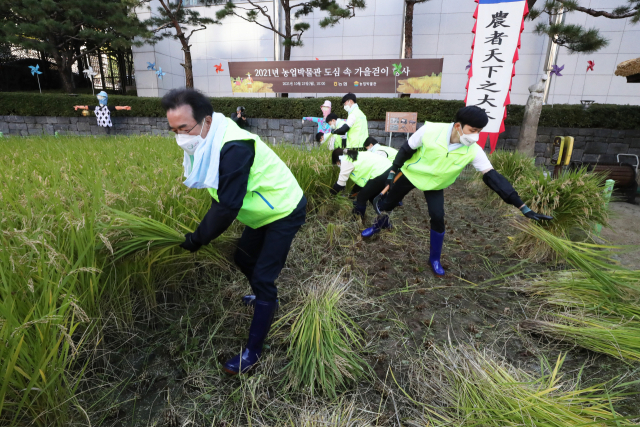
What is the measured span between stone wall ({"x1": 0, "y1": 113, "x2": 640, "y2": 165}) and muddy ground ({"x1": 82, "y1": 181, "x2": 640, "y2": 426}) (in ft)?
11.7

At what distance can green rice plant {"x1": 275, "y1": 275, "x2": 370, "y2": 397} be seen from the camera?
1614 mm

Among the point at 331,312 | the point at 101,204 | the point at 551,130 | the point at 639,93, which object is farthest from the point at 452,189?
the point at 639,93

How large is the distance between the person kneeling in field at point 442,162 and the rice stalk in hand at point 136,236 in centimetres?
205

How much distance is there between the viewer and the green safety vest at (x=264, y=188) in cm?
157

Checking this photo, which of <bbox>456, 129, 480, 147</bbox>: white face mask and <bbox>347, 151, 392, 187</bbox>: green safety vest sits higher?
<bbox>456, 129, 480, 147</bbox>: white face mask

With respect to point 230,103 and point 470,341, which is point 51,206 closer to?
point 470,341

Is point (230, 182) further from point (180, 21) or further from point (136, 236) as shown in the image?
point (180, 21)

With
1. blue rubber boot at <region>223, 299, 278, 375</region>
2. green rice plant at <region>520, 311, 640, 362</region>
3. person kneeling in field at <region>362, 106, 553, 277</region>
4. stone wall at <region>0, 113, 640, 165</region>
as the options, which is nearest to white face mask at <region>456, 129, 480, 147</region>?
person kneeling in field at <region>362, 106, 553, 277</region>

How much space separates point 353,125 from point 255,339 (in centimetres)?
438

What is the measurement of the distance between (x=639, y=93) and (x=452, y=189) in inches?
337

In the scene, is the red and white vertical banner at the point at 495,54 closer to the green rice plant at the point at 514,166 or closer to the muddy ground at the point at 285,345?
the green rice plant at the point at 514,166

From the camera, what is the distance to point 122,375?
164cm

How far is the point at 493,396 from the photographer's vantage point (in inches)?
56.2

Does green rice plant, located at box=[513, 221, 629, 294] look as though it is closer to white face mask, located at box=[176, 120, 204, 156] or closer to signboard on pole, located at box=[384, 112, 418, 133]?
white face mask, located at box=[176, 120, 204, 156]
